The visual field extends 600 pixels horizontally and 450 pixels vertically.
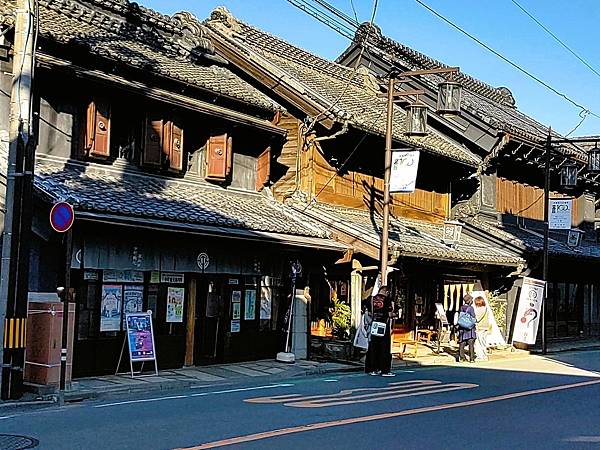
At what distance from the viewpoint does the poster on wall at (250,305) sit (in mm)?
20000

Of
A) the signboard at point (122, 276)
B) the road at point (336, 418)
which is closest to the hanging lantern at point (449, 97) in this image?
the road at point (336, 418)

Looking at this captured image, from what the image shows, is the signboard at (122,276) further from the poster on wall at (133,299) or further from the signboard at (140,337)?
the signboard at (140,337)

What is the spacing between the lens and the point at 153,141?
18766 millimetres

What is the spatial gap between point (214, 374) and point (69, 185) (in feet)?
16.6

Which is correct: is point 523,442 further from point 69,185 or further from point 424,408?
point 69,185

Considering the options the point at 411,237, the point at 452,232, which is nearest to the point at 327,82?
the point at 452,232

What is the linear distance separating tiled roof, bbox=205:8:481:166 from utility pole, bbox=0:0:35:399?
10545 mm

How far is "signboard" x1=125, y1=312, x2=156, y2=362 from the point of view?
16.5 metres

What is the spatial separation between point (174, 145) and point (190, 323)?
420 cm

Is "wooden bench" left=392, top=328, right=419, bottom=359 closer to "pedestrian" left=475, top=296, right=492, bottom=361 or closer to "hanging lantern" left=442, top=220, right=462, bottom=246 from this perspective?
"pedestrian" left=475, top=296, right=492, bottom=361

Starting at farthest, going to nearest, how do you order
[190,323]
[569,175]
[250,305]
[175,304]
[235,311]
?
1. [569,175]
2. [250,305]
3. [235,311]
4. [190,323]
5. [175,304]

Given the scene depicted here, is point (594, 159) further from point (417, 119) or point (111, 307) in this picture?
point (111, 307)

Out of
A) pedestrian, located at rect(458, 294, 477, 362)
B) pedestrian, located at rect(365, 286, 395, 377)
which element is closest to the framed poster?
pedestrian, located at rect(365, 286, 395, 377)

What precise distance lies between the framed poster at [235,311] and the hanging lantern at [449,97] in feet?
24.9
